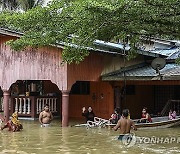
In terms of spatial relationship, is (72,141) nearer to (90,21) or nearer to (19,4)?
(90,21)

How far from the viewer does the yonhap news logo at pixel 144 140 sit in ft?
43.7

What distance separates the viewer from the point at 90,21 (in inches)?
460

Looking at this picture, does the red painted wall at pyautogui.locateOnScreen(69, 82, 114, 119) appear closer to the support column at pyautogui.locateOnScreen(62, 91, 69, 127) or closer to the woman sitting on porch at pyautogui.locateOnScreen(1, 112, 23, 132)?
the support column at pyautogui.locateOnScreen(62, 91, 69, 127)

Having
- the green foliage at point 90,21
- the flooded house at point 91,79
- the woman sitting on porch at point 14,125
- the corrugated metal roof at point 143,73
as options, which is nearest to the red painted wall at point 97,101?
the flooded house at point 91,79

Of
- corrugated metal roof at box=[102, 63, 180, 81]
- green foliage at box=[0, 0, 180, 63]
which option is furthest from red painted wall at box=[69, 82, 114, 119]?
green foliage at box=[0, 0, 180, 63]

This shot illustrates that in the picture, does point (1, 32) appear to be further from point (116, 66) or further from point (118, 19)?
point (118, 19)

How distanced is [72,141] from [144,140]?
2586 mm

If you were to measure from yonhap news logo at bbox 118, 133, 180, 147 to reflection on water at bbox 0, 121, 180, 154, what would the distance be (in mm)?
183

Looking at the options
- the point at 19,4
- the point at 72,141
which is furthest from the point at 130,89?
the point at 19,4

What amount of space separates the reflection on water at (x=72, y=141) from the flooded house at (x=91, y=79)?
6.23 ft

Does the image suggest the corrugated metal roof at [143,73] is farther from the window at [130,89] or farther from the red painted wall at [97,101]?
the window at [130,89]

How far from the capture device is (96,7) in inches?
414

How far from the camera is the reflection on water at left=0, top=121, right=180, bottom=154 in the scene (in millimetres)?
13016

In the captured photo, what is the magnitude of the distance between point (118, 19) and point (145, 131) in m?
7.12
